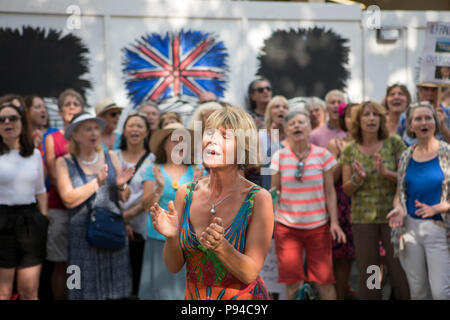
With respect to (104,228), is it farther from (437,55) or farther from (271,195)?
(437,55)

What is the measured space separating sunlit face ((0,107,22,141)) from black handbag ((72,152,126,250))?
2.16ft

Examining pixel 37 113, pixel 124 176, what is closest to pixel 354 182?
pixel 124 176

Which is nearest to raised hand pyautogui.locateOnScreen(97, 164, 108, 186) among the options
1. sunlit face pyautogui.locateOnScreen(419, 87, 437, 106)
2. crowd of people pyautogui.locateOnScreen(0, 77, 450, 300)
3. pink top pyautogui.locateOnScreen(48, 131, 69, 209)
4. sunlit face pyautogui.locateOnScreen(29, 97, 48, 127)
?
crowd of people pyautogui.locateOnScreen(0, 77, 450, 300)

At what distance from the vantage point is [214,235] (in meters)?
2.29

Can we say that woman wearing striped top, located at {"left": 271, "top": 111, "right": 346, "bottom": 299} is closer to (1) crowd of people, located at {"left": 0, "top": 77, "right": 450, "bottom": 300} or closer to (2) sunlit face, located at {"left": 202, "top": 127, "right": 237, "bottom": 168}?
(1) crowd of people, located at {"left": 0, "top": 77, "right": 450, "bottom": 300}

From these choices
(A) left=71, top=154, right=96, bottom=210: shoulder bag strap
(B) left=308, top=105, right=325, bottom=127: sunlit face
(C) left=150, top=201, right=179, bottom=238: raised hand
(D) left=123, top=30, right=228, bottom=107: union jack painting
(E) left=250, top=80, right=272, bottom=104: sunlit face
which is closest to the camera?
(C) left=150, top=201, right=179, bottom=238: raised hand

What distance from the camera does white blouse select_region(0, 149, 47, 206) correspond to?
193 inches

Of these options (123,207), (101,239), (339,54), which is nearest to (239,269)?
(101,239)

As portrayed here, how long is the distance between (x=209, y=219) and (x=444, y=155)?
2849mm

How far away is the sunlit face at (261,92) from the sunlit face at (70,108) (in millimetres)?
2194

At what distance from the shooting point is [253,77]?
7.99 m

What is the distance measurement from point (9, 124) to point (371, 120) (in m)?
3.21

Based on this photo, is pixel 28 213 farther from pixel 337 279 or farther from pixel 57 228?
pixel 337 279

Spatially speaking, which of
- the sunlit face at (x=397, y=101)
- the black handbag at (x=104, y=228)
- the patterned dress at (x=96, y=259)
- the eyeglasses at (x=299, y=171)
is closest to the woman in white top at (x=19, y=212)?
the patterned dress at (x=96, y=259)
